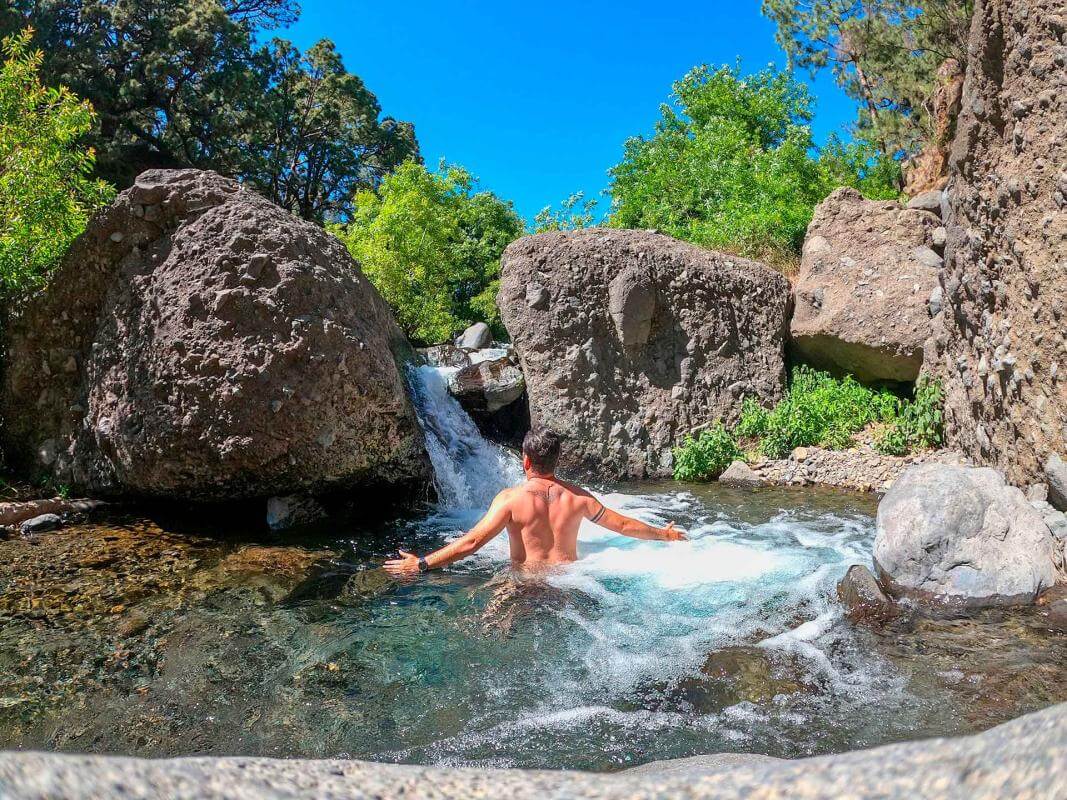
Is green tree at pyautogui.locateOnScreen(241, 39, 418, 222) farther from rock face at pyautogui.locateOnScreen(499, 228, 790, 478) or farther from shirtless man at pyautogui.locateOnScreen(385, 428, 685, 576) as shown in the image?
shirtless man at pyautogui.locateOnScreen(385, 428, 685, 576)

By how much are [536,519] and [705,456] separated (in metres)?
5.21

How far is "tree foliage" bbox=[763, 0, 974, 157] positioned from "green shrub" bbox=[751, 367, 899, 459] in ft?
20.0

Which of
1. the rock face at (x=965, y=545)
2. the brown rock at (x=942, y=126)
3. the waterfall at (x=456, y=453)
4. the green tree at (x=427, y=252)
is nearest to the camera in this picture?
the rock face at (x=965, y=545)

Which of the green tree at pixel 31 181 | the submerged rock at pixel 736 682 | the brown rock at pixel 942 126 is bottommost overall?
the submerged rock at pixel 736 682

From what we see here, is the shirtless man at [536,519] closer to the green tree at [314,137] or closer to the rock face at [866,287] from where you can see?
the rock face at [866,287]

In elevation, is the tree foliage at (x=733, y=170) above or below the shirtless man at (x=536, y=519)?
above

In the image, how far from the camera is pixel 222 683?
162 inches

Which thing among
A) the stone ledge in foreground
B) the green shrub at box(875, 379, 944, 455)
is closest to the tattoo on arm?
the stone ledge in foreground

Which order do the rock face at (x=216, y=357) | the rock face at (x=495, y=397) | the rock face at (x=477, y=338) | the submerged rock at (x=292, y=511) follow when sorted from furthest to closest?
the rock face at (x=477, y=338) → the rock face at (x=495, y=397) → the submerged rock at (x=292, y=511) → the rock face at (x=216, y=357)

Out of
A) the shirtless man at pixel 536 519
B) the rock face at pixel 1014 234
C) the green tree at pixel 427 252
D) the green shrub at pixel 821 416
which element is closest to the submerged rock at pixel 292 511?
the shirtless man at pixel 536 519

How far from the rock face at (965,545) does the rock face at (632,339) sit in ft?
16.7

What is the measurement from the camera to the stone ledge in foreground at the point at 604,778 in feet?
3.16

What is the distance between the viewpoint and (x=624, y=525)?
18.9 feet

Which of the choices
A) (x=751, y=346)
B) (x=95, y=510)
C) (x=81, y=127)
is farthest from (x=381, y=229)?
(x=95, y=510)
